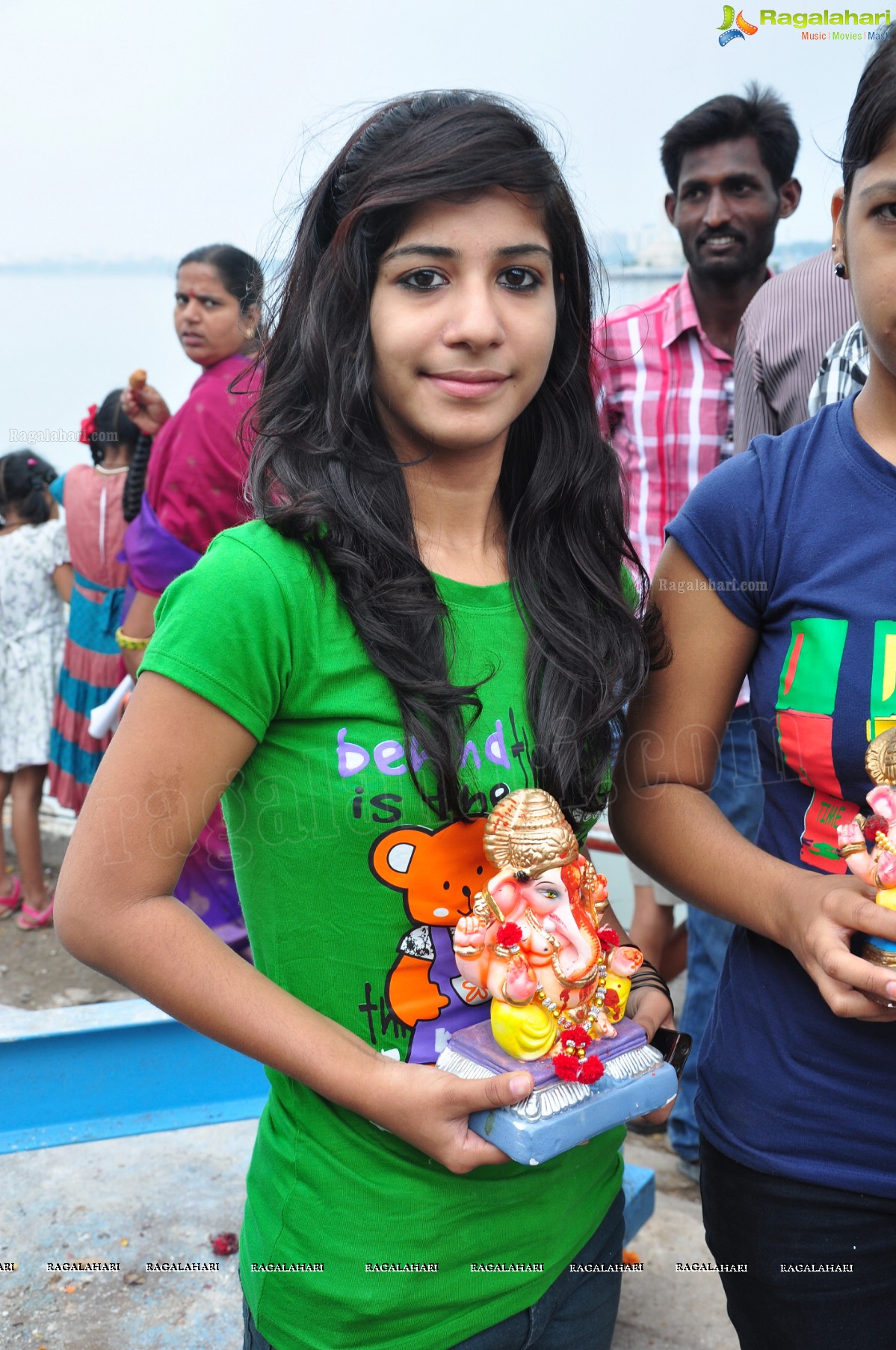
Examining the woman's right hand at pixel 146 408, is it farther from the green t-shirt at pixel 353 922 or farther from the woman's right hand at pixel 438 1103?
the woman's right hand at pixel 438 1103

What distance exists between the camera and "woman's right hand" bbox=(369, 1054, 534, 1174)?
45.4 inches

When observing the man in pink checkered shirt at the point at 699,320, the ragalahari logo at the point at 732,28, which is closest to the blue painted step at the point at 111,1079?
the man in pink checkered shirt at the point at 699,320

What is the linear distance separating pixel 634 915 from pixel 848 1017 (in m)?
2.49

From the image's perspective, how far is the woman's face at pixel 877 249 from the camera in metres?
1.20

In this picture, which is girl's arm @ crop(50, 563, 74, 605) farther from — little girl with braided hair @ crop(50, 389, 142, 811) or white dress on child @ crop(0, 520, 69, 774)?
little girl with braided hair @ crop(50, 389, 142, 811)

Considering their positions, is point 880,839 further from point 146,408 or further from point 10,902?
point 10,902

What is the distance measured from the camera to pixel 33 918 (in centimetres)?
502

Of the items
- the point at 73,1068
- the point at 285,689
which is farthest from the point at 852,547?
the point at 73,1068

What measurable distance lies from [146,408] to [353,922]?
11.7ft

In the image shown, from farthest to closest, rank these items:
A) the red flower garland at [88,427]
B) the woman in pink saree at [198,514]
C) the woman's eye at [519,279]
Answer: the red flower garland at [88,427]
the woman in pink saree at [198,514]
the woman's eye at [519,279]

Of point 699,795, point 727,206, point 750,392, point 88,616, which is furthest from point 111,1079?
point 727,206

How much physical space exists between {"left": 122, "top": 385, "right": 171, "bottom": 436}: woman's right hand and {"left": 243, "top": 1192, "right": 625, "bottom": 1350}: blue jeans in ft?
11.8

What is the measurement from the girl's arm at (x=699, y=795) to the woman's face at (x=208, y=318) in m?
2.80

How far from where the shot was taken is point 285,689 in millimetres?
1171
